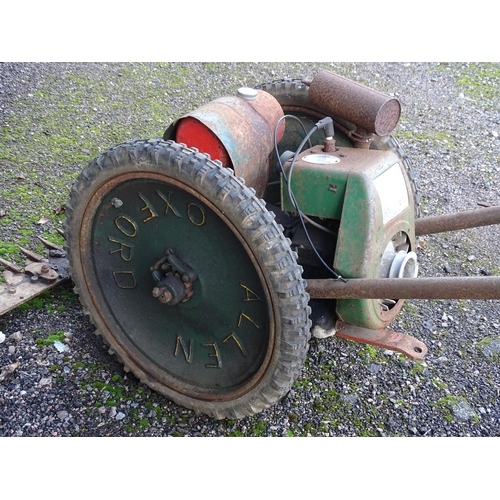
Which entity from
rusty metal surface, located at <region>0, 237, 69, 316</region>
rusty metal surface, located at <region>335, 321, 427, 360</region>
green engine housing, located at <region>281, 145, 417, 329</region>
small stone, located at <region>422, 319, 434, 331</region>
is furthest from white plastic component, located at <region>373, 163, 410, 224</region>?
rusty metal surface, located at <region>0, 237, 69, 316</region>

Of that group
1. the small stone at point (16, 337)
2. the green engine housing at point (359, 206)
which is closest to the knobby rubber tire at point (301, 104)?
the green engine housing at point (359, 206)

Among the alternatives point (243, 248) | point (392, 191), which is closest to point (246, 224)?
point (243, 248)

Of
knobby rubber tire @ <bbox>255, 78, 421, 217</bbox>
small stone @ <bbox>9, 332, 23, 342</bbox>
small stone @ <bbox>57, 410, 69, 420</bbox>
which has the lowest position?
small stone @ <bbox>57, 410, 69, 420</bbox>

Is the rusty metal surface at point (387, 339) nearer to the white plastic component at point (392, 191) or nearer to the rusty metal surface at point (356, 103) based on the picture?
the white plastic component at point (392, 191)

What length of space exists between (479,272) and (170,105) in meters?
2.94

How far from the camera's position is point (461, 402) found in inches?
111

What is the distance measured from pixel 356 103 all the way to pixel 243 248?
863 mm

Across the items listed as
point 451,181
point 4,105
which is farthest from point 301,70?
point 4,105

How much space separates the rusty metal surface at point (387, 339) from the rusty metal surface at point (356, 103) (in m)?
0.87

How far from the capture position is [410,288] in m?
2.14

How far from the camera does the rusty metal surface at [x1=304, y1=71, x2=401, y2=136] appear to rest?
252 centimetres

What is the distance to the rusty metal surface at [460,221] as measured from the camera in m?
2.64

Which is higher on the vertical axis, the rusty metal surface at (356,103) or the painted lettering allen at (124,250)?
the rusty metal surface at (356,103)

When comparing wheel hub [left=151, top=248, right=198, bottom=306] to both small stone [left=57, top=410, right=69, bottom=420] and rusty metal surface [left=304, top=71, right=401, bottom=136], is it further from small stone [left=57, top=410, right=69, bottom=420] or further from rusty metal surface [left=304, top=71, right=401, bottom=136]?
rusty metal surface [left=304, top=71, right=401, bottom=136]
